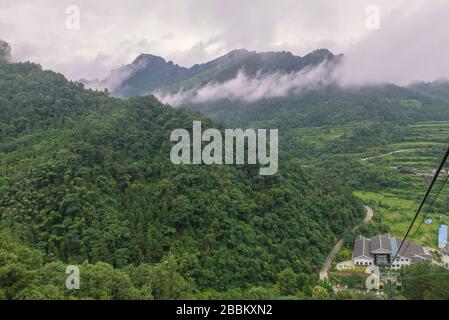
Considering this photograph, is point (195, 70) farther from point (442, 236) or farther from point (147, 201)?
point (147, 201)

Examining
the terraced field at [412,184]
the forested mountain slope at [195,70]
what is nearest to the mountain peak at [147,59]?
the forested mountain slope at [195,70]

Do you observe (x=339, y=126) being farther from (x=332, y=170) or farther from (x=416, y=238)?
(x=416, y=238)

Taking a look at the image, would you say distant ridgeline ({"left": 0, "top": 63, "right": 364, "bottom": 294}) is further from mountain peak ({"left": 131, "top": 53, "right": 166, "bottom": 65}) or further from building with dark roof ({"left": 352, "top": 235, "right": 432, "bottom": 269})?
mountain peak ({"left": 131, "top": 53, "right": 166, "bottom": 65})

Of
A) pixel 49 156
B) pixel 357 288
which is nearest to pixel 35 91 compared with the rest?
pixel 49 156

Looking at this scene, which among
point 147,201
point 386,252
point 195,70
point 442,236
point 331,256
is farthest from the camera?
point 195,70

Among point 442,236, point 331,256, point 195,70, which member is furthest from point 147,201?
point 195,70
